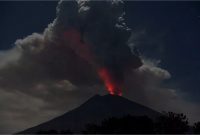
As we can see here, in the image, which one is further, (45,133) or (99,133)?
(45,133)

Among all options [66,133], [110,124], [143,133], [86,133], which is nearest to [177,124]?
[143,133]

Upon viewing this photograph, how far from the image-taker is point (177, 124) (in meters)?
97.2

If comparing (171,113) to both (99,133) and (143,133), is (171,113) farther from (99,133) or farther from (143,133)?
(99,133)

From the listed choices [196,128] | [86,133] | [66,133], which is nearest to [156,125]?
[196,128]

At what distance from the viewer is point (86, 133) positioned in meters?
96.0

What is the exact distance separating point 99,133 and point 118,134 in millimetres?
9609

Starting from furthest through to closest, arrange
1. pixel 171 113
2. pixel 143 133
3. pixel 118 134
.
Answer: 1. pixel 171 113
2. pixel 143 133
3. pixel 118 134

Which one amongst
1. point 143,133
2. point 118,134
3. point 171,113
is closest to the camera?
point 118,134

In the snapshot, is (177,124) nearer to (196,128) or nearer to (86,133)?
(196,128)

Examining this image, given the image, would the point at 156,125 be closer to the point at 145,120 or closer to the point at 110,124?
the point at 145,120

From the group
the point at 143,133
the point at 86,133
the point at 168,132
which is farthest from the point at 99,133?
the point at 168,132

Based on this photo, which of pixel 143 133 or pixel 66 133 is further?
pixel 66 133

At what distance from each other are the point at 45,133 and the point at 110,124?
18450 millimetres

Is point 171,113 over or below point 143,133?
over
